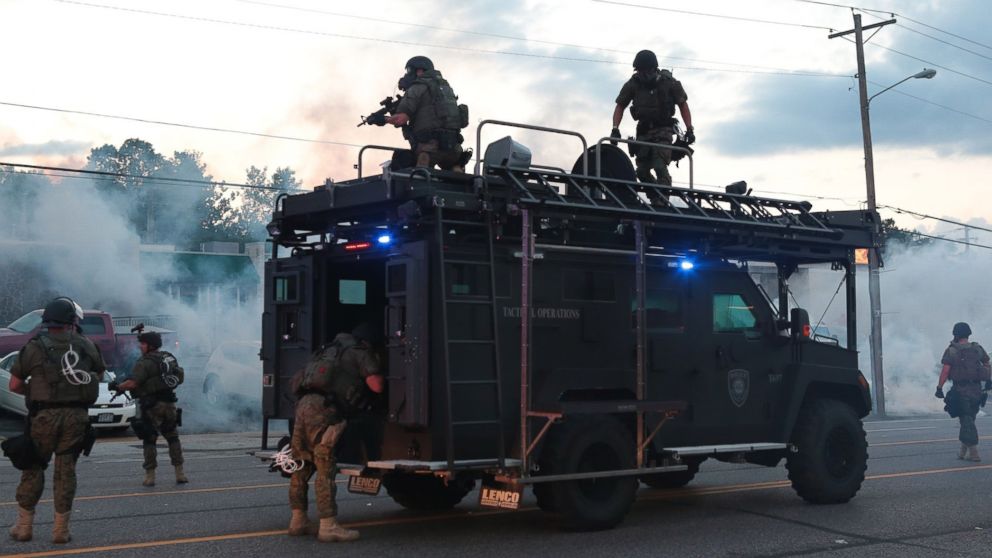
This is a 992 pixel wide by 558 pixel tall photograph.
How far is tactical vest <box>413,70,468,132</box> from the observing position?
992 centimetres

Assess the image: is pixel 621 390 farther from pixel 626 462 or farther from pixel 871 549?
pixel 871 549

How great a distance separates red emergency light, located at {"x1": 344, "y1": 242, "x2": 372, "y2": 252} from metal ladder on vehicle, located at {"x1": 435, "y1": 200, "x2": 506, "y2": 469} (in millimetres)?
956

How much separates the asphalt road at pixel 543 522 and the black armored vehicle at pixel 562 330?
Result: 1.28 ft

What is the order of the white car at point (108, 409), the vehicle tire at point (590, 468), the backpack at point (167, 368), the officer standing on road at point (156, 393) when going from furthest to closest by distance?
the white car at point (108, 409) < the backpack at point (167, 368) < the officer standing on road at point (156, 393) < the vehicle tire at point (590, 468)

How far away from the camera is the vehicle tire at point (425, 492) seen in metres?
9.96

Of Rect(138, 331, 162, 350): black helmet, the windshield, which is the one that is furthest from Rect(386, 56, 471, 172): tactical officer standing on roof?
the windshield

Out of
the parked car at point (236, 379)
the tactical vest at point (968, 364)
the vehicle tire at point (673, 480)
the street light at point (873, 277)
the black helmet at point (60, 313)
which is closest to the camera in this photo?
the black helmet at point (60, 313)

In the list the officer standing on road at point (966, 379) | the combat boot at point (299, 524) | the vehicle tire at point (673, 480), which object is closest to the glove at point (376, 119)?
the combat boot at point (299, 524)

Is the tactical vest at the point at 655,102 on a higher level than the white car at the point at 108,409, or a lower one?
higher

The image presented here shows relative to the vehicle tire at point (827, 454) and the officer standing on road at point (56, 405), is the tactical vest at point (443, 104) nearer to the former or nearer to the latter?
the officer standing on road at point (56, 405)

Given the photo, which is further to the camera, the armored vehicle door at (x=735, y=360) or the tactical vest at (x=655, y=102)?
the tactical vest at (x=655, y=102)

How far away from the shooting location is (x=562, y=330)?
898 centimetres

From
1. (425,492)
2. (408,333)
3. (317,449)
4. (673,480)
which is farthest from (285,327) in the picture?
(673,480)

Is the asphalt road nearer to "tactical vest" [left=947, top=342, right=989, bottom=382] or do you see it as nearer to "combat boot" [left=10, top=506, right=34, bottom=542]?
"combat boot" [left=10, top=506, right=34, bottom=542]
